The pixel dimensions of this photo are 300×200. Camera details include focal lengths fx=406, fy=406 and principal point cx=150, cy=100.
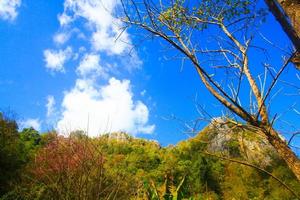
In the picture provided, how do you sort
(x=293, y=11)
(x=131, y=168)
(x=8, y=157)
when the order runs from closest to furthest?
(x=293, y=11)
(x=8, y=157)
(x=131, y=168)

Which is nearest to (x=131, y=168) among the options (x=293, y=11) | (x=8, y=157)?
(x=8, y=157)

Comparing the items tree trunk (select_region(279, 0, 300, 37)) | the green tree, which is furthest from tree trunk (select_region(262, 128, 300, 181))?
the green tree

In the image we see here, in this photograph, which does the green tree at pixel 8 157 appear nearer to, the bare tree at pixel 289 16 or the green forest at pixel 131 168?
the green forest at pixel 131 168

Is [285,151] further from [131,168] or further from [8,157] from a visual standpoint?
[131,168]

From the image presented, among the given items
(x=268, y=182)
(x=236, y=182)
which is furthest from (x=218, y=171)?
(x=268, y=182)

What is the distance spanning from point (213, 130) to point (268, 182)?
37316 millimetres

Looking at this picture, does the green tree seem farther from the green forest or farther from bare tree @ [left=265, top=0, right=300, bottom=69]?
bare tree @ [left=265, top=0, right=300, bottom=69]

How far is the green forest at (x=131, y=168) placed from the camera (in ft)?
13.1

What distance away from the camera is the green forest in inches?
158

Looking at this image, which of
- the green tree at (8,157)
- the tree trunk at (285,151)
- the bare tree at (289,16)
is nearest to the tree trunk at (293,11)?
the bare tree at (289,16)

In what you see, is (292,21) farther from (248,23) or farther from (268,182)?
(268,182)

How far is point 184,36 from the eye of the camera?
14.7ft

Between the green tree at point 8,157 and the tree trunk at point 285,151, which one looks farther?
the green tree at point 8,157

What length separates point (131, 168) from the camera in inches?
1793
